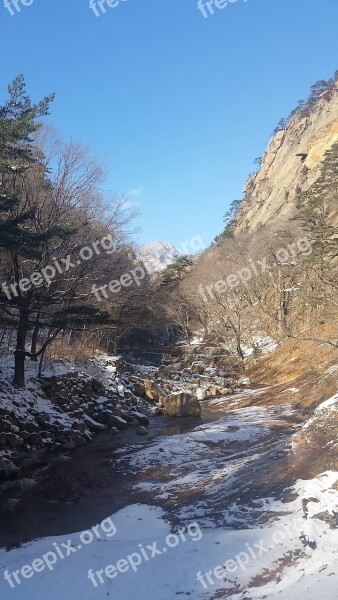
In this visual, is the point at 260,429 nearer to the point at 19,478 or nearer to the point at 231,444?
the point at 231,444

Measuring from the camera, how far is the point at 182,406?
63.9 ft

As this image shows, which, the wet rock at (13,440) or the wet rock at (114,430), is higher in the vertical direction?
the wet rock at (13,440)

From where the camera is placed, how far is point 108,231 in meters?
20.7

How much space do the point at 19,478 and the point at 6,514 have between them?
2137 millimetres

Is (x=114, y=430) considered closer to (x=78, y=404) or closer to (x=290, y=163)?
(x=78, y=404)

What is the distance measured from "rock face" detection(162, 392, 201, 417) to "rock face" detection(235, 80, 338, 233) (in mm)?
47243

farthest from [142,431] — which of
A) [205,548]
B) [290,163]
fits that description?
[290,163]

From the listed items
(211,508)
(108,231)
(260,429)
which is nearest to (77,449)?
(260,429)

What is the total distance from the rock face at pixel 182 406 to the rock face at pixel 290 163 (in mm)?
47243

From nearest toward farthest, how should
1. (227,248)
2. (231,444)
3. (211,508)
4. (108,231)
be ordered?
1. (211,508)
2. (231,444)
3. (108,231)
4. (227,248)

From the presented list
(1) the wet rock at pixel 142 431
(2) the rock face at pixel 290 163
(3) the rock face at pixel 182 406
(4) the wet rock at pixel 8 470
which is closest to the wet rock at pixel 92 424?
(1) the wet rock at pixel 142 431

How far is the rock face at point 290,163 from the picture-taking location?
70.0 meters

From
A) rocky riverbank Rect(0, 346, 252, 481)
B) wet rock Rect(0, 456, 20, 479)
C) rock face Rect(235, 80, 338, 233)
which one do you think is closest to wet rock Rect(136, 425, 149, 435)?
rocky riverbank Rect(0, 346, 252, 481)

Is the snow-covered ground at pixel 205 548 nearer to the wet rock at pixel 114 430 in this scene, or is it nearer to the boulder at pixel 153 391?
the wet rock at pixel 114 430
